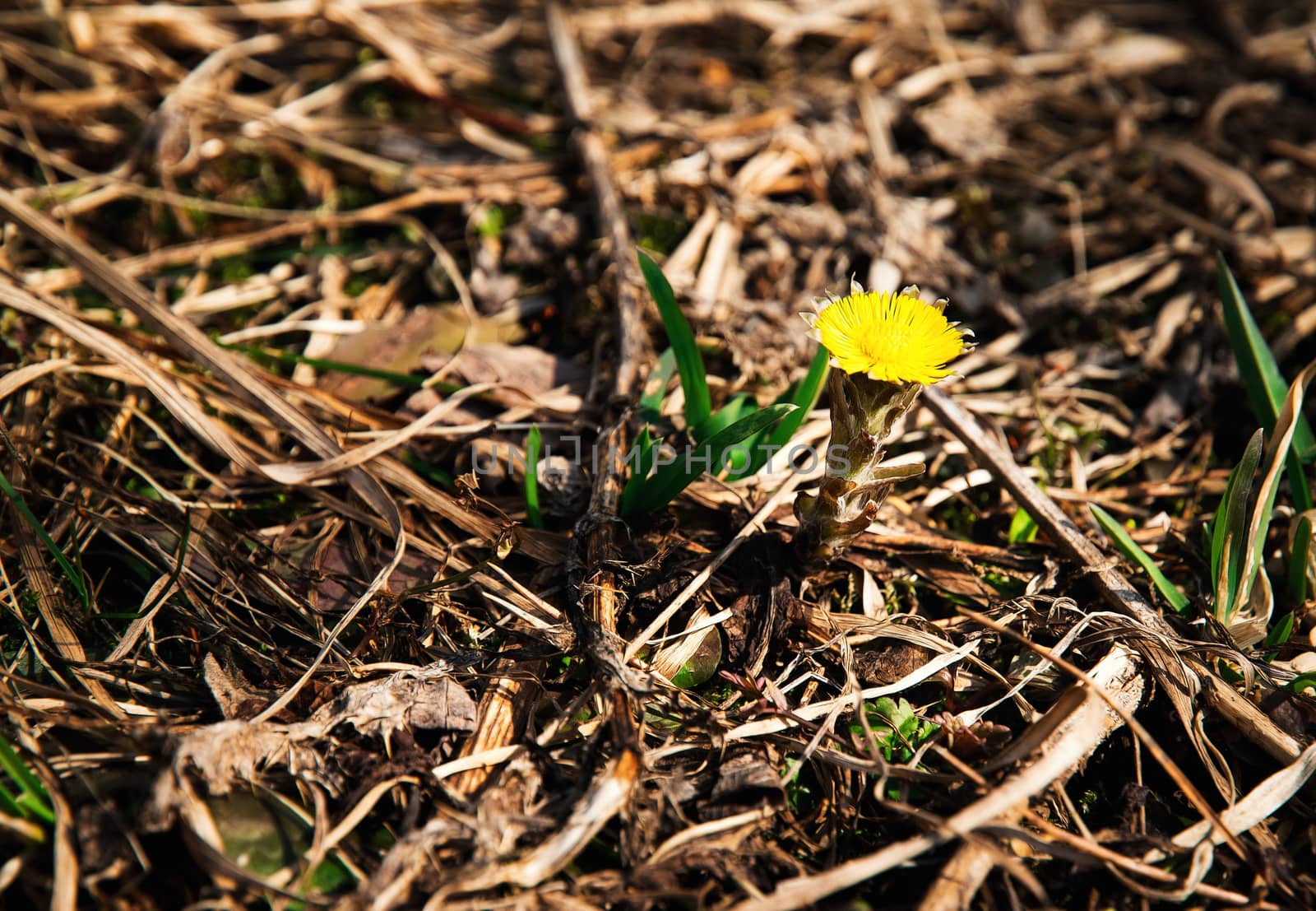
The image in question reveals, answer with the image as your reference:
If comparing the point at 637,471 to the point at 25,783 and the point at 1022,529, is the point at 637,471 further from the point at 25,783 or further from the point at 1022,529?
the point at 25,783

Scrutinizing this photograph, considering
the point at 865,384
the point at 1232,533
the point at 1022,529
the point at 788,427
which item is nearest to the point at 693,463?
the point at 788,427

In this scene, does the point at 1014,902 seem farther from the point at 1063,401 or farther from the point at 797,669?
the point at 1063,401

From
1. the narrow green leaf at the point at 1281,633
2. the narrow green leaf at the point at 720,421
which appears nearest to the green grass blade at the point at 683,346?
the narrow green leaf at the point at 720,421

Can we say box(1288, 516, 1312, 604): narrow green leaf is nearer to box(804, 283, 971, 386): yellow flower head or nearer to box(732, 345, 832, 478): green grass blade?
box(804, 283, 971, 386): yellow flower head

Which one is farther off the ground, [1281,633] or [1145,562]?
[1145,562]

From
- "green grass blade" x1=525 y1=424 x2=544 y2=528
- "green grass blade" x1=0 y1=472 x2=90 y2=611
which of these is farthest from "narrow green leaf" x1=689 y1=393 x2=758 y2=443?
"green grass blade" x1=0 y1=472 x2=90 y2=611

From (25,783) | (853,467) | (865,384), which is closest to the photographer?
(25,783)
